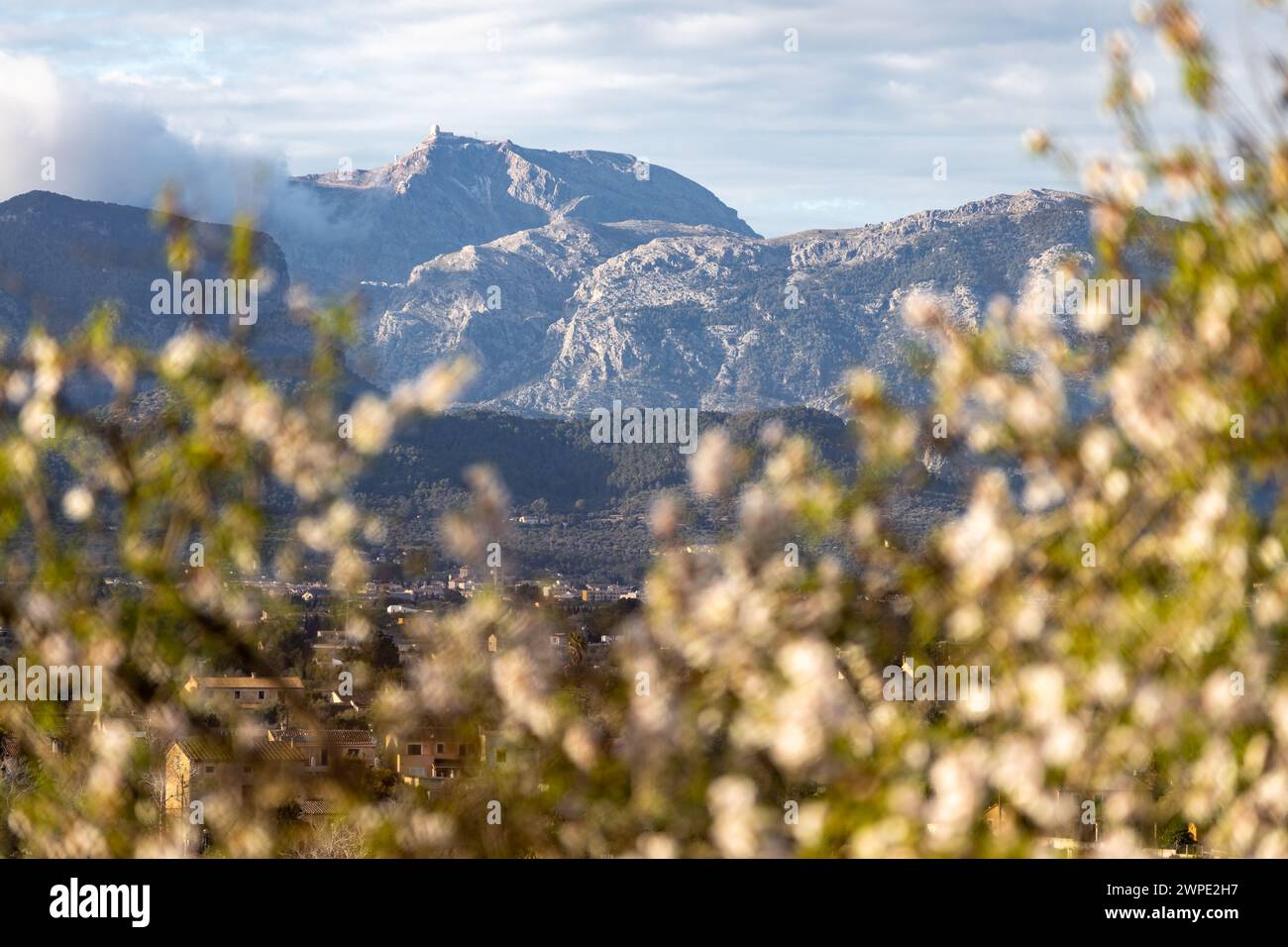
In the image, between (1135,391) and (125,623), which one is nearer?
(1135,391)

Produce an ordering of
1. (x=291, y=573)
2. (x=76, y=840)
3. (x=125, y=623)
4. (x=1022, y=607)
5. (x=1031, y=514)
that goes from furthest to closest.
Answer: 1. (x=291, y=573)
2. (x=76, y=840)
3. (x=125, y=623)
4. (x=1031, y=514)
5. (x=1022, y=607)

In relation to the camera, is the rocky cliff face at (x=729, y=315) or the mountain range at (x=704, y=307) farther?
the rocky cliff face at (x=729, y=315)

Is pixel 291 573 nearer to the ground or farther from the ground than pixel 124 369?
nearer to the ground

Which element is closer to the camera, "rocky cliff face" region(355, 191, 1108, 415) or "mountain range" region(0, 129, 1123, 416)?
"mountain range" region(0, 129, 1123, 416)

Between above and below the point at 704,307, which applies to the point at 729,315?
below

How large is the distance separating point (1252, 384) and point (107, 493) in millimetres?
2573

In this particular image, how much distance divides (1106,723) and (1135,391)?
0.58 metres

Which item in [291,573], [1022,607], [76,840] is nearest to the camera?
[1022,607]

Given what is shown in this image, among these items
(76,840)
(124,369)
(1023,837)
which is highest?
(124,369)

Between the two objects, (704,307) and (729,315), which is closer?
(729,315)

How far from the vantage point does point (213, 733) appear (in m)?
3.57
